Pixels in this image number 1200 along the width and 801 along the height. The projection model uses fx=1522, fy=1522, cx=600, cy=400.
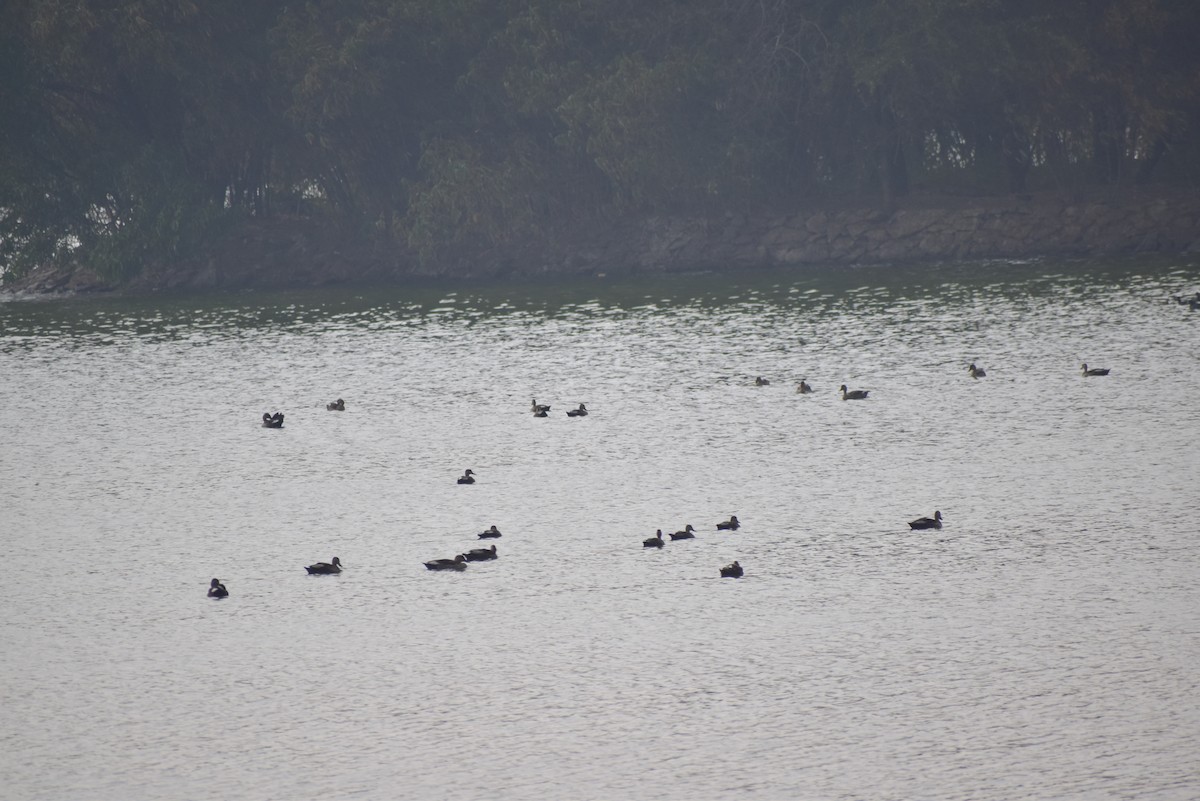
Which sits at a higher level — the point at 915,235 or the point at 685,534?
the point at 915,235

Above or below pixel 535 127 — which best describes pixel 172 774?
below

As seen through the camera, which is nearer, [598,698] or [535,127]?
[598,698]

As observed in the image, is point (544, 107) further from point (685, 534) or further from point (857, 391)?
point (685, 534)

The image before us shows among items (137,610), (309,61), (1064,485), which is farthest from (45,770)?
(309,61)

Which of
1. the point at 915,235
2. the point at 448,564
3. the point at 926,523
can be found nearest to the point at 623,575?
the point at 448,564

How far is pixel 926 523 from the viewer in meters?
30.6

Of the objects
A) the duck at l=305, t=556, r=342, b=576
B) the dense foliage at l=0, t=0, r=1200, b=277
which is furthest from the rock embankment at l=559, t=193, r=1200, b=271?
the duck at l=305, t=556, r=342, b=576

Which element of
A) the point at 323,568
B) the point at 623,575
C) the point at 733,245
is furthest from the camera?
the point at 733,245

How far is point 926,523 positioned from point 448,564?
958 centimetres

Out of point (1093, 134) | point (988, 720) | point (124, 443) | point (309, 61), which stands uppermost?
point (309, 61)

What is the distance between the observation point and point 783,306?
6606 centimetres

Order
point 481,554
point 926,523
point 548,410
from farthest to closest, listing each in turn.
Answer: point 548,410 → point 926,523 → point 481,554

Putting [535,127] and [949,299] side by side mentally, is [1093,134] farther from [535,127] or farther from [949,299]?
[535,127]

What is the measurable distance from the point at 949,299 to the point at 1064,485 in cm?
3155
